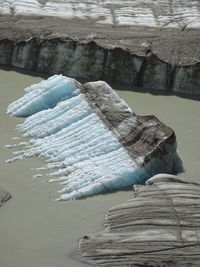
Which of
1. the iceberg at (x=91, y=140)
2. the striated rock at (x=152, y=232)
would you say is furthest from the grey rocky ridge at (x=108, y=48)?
the striated rock at (x=152, y=232)

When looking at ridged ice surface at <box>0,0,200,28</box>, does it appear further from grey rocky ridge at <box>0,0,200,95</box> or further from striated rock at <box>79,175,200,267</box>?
striated rock at <box>79,175,200,267</box>

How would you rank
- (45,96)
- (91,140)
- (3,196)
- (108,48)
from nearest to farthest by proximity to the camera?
1. (3,196)
2. (91,140)
3. (45,96)
4. (108,48)

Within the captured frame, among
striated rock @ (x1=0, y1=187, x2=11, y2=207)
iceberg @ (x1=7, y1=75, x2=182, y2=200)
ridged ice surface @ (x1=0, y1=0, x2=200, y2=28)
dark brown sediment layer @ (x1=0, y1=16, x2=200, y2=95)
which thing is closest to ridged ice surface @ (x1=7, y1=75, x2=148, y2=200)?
iceberg @ (x1=7, y1=75, x2=182, y2=200)

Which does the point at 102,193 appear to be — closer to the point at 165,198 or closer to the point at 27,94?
the point at 165,198

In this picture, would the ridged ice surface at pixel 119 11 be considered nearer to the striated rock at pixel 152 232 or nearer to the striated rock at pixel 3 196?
the striated rock at pixel 3 196

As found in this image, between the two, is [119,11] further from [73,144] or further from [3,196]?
[3,196]

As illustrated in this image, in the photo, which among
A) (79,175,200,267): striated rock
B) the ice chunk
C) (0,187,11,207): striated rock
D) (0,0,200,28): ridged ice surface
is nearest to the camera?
(79,175,200,267): striated rock

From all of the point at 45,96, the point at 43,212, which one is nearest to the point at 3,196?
the point at 43,212
